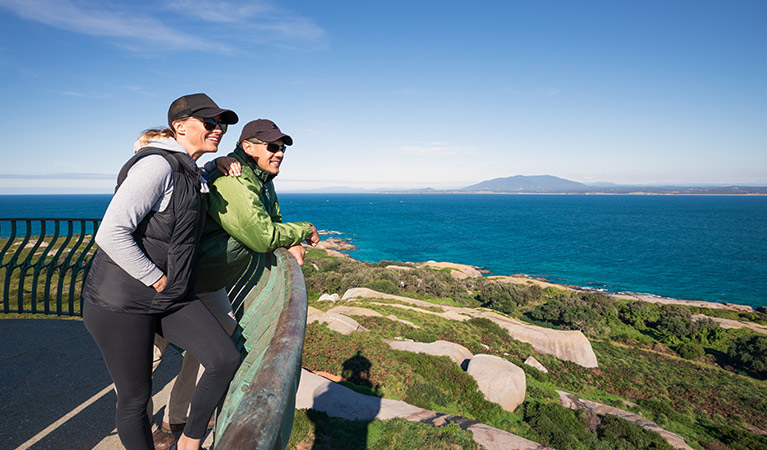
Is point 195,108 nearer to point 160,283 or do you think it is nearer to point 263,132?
point 263,132

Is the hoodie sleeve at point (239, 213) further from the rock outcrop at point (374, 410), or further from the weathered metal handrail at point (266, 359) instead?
the rock outcrop at point (374, 410)

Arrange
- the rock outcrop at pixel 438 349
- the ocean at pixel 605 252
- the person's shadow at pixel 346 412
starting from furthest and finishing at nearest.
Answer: the ocean at pixel 605 252 → the rock outcrop at pixel 438 349 → the person's shadow at pixel 346 412

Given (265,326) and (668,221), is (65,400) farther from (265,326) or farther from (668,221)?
(668,221)

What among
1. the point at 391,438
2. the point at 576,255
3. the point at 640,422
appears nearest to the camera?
the point at 391,438

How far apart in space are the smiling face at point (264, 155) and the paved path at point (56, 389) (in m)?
2.75

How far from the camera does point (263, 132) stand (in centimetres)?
276

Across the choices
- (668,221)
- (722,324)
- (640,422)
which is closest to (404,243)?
(722,324)

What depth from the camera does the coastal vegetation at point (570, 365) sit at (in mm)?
8930

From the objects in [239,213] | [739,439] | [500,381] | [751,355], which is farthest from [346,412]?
[751,355]

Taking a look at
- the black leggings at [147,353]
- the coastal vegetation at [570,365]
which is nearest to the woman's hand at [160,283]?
the black leggings at [147,353]

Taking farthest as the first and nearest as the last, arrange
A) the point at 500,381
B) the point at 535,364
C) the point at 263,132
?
the point at 535,364, the point at 500,381, the point at 263,132

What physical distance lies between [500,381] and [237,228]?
993 cm

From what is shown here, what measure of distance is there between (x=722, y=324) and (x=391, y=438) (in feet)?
106

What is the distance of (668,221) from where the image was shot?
A: 114 m
